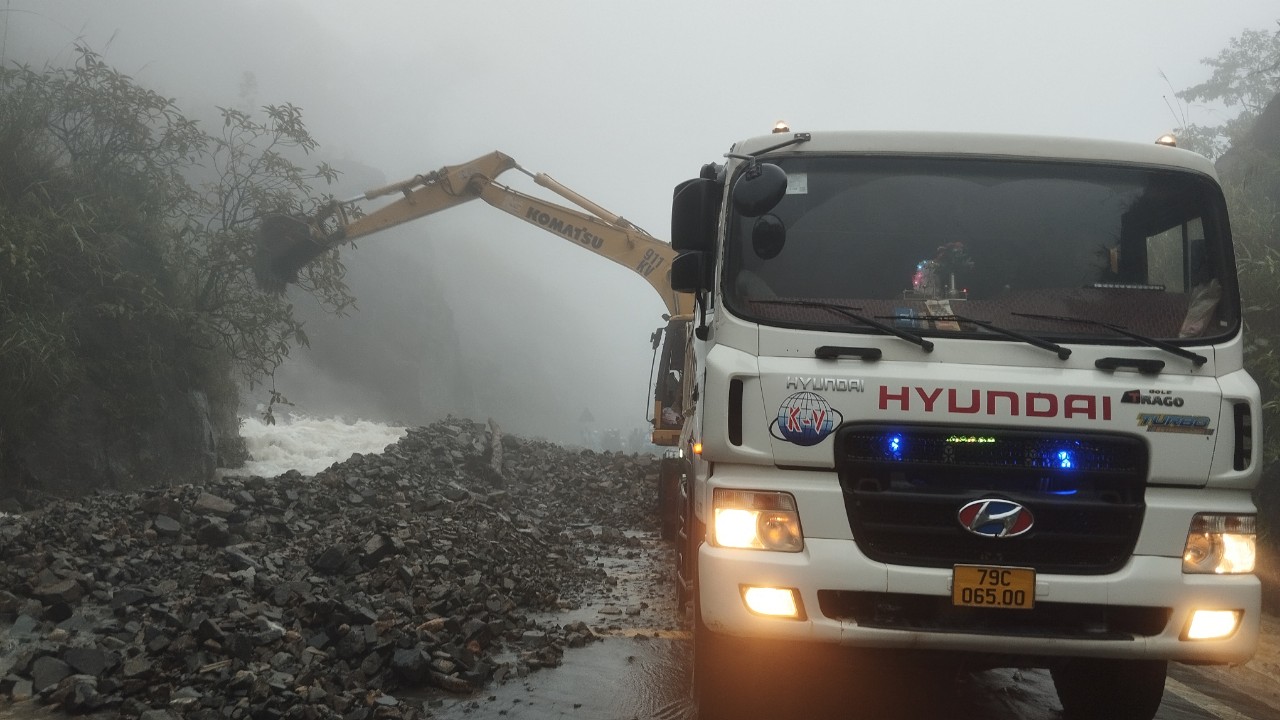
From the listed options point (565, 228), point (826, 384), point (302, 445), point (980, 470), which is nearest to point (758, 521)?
point (826, 384)

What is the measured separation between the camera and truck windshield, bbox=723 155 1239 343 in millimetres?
4086

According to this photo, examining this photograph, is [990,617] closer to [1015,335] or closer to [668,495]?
[1015,335]

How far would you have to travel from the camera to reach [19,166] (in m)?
14.5

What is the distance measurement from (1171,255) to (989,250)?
86 cm

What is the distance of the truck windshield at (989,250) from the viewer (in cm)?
409

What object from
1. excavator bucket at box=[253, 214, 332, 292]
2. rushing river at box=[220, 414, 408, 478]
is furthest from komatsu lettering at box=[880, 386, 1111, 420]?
rushing river at box=[220, 414, 408, 478]

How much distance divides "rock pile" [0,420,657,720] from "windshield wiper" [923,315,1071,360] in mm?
3232

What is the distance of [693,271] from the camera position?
4.62 meters

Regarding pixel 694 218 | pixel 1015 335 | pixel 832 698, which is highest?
pixel 694 218

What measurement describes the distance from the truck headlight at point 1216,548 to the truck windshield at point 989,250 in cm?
77

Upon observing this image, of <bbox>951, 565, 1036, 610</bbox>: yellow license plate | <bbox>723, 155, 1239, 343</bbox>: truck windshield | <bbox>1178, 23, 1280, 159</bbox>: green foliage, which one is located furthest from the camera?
<bbox>1178, 23, 1280, 159</bbox>: green foliage

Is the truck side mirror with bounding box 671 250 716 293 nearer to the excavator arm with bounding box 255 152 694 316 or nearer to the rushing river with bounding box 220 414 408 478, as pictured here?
the excavator arm with bounding box 255 152 694 316

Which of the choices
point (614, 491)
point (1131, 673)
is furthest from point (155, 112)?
point (1131, 673)

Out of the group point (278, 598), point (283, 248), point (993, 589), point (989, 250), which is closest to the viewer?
point (993, 589)
